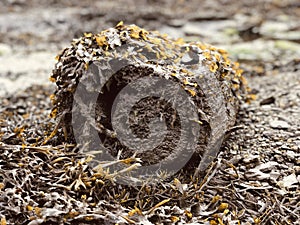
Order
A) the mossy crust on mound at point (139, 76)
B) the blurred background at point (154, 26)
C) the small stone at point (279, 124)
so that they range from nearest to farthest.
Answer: the mossy crust on mound at point (139, 76) < the small stone at point (279, 124) < the blurred background at point (154, 26)

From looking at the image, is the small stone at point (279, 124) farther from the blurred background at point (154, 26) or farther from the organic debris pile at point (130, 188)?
the blurred background at point (154, 26)

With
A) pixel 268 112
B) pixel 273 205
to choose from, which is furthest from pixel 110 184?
pixel 268 112

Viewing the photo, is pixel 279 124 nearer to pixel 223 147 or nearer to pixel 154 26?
pixel 223 147

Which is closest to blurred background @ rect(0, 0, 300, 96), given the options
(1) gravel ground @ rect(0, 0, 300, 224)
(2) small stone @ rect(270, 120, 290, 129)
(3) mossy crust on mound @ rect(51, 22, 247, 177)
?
(1) gravel ground @ rect(0, 0, 300, 224)

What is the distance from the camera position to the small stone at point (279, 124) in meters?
2.40

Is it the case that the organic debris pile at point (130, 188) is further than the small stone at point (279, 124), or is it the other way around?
the small stone at point (279, 124)

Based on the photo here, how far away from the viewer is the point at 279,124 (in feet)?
7.96

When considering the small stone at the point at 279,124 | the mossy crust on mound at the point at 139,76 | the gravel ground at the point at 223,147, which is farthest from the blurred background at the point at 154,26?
the mossy crust on mound at the point at 139,76

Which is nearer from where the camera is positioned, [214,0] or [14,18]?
[14,18]

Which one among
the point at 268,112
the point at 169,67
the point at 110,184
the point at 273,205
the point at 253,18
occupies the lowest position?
the point at 273,205

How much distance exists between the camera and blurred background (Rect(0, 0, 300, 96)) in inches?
164

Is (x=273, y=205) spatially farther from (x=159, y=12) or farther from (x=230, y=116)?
(x=159, y=12)

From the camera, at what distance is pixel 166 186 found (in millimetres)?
1964

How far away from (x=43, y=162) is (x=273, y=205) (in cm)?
107
